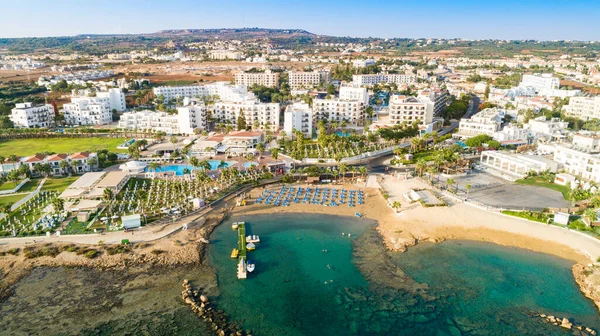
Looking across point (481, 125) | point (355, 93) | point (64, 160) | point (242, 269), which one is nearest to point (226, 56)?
point (355, 93)

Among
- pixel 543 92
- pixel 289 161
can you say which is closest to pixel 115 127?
pixel 289 161

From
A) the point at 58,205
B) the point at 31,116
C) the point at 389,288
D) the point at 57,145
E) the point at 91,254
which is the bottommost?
the point at 389,288

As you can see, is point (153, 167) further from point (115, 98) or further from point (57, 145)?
point (115, 98)

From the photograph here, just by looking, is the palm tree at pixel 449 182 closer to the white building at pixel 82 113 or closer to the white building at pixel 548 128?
the white building at pixel 548 128

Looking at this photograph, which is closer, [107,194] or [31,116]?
[107,194]

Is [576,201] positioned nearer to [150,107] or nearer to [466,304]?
[466,304]
